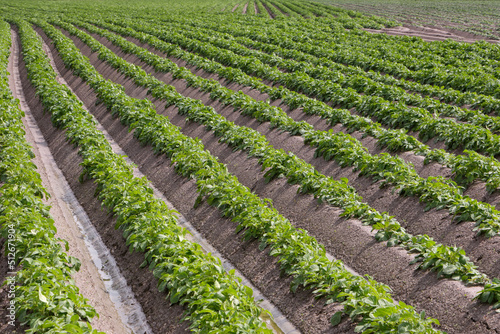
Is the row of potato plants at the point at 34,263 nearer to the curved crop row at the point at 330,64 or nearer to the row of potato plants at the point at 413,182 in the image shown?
the row of potato plants at the point at 413,182

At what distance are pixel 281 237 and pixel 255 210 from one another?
3.75 ft

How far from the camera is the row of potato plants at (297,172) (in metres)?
7.43

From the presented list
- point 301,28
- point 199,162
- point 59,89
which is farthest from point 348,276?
point 301,28

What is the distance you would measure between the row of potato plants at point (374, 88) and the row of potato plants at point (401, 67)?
1.73 meters

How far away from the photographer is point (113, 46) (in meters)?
32.8

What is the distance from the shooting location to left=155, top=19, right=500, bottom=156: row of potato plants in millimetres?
12219

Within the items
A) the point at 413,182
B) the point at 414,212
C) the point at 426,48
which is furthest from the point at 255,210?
the point at 426,48

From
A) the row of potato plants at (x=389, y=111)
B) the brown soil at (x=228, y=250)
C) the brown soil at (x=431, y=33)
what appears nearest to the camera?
the brown soil at (x=228, y=250)

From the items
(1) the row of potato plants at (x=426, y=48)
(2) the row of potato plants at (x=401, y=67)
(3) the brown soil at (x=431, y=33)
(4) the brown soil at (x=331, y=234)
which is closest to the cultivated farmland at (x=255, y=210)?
(4) the brown soil at (x=331, y=234)

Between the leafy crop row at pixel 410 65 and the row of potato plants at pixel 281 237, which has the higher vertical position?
the leafy crop row at pixel 410 65

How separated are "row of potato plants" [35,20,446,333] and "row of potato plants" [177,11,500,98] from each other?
11.0m

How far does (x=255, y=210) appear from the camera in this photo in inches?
365

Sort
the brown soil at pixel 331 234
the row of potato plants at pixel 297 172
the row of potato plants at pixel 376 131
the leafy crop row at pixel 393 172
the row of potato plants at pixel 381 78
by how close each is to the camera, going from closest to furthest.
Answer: the brown soil at pixel 331 234
the row of potato plants at pixel 297 172
the leafy crop row at pixel 393 172
the row of potato plants at pixel 376 131
the row of potato plants at pixel 381 78

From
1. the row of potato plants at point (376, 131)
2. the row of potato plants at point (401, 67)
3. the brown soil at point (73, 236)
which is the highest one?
the row of potato plants at point (401, 67)
